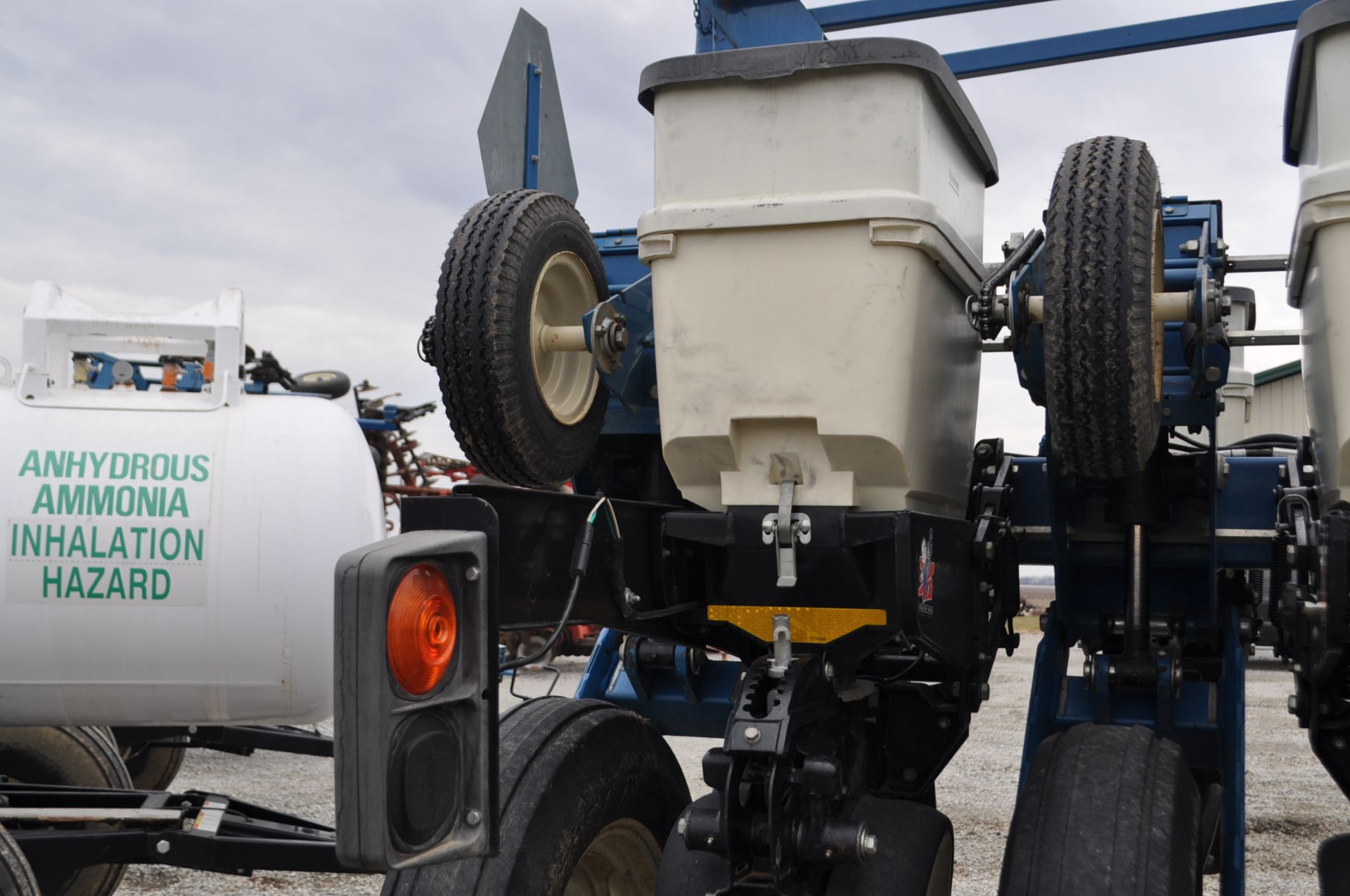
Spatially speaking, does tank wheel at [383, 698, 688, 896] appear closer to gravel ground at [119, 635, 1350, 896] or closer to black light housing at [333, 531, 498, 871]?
black light housing at [333, 531, 498, 871]

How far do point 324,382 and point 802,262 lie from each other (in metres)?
4.22

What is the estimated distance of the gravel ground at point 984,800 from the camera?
544cm

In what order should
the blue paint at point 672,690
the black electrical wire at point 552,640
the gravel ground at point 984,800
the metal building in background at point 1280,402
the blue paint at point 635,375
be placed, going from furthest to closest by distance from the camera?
the metal building in background at point 1280,402 → the gravel ground at point 984,800 → the blue paint at point 672,690 → the blue paint at point 635,375 → the black electrical wire at point 552,640

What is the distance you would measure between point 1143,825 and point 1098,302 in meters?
1.00

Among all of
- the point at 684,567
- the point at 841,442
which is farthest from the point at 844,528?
the point at 684,567

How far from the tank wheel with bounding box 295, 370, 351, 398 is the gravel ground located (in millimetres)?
2178

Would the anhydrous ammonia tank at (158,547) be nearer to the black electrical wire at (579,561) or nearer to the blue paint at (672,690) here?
the blue paint at (672,690)

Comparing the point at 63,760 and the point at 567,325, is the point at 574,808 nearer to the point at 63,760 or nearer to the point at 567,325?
the point at 567,325

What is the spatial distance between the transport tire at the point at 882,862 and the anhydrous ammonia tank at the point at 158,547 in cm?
170

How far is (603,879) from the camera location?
2896mm

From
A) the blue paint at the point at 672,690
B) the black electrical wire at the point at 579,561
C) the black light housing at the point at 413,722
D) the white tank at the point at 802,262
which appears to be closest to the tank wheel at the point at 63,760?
the blue paint at the point at 672,690

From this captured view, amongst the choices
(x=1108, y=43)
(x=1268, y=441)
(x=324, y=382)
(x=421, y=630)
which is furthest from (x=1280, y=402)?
(x=421, y=630)

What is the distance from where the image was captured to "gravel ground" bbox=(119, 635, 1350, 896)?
5.44 meters

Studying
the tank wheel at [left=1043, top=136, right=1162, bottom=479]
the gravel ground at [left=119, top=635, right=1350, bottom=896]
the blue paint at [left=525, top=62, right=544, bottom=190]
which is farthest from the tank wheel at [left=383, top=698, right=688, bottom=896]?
the gravel ground at [left=119, top=635, right=1350, bottom=896]
